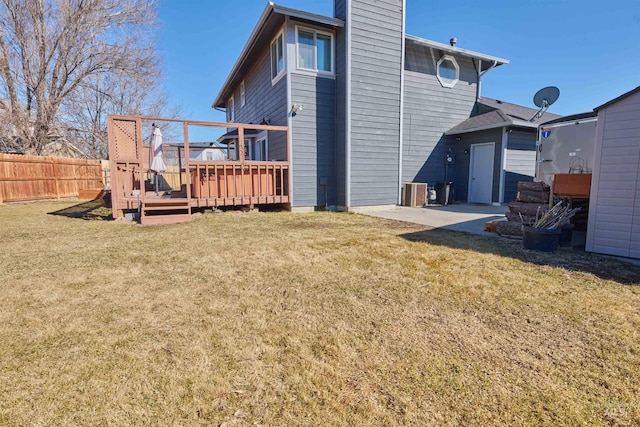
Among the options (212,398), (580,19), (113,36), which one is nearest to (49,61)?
(113,36)

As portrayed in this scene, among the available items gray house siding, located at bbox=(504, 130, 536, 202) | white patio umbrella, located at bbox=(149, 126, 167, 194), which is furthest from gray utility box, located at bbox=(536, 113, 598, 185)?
white patio umbrella, located at bbox=(149, 126, 167, 194)

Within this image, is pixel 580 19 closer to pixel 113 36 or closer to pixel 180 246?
pixel 180 246

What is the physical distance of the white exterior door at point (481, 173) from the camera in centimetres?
1017

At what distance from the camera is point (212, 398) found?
1551 mm

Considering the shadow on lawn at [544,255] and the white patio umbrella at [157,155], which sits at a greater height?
the white patio umbrella at [157,155]

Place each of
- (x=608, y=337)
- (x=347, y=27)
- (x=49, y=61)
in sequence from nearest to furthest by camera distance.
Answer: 1. (x=608, y=337)
2. (x=347, y=27)
3. (x=49, y=61)

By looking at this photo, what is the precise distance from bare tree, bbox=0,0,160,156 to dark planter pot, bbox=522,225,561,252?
18.9 m

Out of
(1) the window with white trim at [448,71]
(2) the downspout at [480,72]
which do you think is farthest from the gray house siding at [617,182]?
(2) the downspout at [480,72]

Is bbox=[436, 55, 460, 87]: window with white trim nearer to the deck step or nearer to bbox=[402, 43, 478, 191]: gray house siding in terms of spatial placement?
bbox=[402, 43, 478, 191]: gray house siding

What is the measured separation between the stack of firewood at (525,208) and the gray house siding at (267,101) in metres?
6.08

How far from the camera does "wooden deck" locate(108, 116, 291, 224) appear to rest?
674 centimetres

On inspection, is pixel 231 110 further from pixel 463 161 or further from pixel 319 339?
pixel 319 339

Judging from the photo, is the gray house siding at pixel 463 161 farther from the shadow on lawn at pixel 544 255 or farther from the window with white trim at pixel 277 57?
the window with white trim at pixel 277 57

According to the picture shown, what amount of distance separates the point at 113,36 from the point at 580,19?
65.0ft
